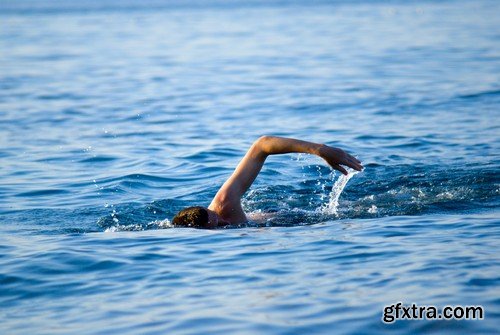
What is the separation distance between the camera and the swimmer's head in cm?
988

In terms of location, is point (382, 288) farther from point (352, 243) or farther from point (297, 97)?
point (297, 97)

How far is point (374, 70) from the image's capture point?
25141mm

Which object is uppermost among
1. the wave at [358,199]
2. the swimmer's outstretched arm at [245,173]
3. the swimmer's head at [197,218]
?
the swimmer's outstretched arm at [245,173]

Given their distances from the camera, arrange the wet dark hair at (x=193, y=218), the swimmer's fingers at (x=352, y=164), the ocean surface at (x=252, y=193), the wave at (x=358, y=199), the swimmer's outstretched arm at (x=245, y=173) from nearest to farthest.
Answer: the ocean surface at (x=252, y=193), the swimmer's fingers at (x=352, y=164), the swimmer's outstretched arm at (x=245, y=173), the wet dark hair at (x=193, y=218), the wave at (x=358, y=199)

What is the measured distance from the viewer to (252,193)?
1232 cm

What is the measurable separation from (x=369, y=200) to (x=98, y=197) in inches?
144

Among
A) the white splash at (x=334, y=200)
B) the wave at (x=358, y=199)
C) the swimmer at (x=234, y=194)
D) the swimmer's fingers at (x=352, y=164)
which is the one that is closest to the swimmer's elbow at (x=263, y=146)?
the swimmer at (x=234, y=194)

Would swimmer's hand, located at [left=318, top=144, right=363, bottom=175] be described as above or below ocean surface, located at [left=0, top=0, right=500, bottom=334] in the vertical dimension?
above

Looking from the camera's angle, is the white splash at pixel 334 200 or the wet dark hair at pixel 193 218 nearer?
the wet dark hair at pixel 193 218

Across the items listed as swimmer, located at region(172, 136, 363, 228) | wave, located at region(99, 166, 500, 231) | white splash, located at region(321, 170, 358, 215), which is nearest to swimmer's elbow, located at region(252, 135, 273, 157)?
swimmer, located at region(172, 136, 363, 228)

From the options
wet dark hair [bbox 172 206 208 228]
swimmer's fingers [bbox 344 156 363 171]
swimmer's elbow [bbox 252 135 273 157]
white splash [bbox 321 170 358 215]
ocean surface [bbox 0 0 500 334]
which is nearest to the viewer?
ocean surface [bbox 0 0 500 334]

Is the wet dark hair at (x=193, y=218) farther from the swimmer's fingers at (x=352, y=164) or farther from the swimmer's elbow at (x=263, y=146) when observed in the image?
the swimmer's fingers at (x=352, y=164)

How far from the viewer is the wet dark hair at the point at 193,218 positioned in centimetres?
987

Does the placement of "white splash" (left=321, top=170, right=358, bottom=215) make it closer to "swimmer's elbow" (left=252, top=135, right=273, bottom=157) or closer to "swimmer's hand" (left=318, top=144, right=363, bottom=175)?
"swimmer's elbow" (left=252, top=135, right=273, bottom=157)
